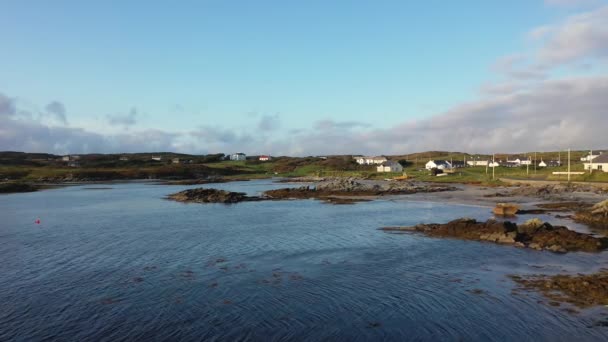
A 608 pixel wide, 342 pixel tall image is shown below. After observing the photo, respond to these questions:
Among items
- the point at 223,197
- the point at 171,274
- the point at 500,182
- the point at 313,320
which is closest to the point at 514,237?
the point at 313,320

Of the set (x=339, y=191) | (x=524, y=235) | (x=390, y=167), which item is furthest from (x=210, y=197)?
(x=390, y=167)

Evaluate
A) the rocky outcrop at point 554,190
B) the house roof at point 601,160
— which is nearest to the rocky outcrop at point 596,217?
the rocky outcrop at point 554,190

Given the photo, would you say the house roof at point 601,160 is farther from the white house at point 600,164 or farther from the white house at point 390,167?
the white house at point 390,167

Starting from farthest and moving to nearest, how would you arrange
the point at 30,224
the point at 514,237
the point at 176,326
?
1. the point at 30,224
2. the point at 514,237
3. the point at 176,326

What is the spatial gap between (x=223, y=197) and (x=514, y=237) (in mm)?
41997

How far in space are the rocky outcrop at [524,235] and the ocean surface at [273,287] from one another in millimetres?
1478

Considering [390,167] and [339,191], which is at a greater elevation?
[390,167]

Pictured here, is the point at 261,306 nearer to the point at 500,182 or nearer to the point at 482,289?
the point at 482,289

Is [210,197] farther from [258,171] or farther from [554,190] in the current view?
[258,171]

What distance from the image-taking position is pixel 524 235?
84.7ft

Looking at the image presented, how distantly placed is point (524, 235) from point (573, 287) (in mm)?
A: 10245

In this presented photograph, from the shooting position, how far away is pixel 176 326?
1323cm

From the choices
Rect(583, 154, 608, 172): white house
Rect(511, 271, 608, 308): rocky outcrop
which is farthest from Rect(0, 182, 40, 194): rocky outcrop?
Rect(583, 154, 608, 172): white house

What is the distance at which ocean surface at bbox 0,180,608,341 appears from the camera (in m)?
12.9
